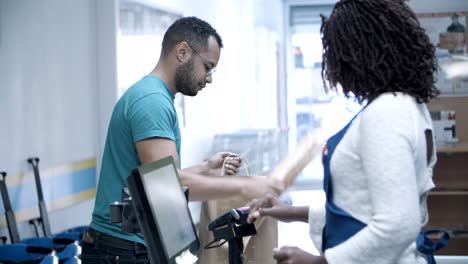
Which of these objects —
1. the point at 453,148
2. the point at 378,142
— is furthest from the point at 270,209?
the point at 453,148

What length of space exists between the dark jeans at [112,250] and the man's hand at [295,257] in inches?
33.6

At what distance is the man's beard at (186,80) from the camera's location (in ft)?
8.45

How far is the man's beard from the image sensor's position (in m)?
2.58

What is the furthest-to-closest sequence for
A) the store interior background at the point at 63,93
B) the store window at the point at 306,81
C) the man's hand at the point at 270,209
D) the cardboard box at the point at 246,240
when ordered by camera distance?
the store window at the point at 306,81 < the store interior background at the point at 63,93 < the cardboard box at the point at 246,240 < the man's hand at the point at 270,209

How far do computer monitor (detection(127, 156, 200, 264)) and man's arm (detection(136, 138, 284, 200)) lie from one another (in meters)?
0.30

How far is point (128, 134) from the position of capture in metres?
2.31

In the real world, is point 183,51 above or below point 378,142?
above

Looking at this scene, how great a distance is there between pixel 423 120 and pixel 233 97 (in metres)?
8.60

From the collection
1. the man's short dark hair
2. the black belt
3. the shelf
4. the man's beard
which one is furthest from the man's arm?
the shelf

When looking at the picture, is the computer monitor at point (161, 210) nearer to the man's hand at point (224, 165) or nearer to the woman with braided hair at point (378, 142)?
the woman with braided hair at point (378, 142)

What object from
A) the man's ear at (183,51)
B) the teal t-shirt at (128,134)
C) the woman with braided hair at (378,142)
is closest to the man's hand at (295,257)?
the woman with braided hair at (378,142)

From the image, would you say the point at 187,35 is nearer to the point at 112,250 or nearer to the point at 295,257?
the point at 112,250

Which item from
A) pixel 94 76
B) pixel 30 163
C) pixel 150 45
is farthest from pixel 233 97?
pixel 30 163

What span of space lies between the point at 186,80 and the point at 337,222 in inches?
46.6
